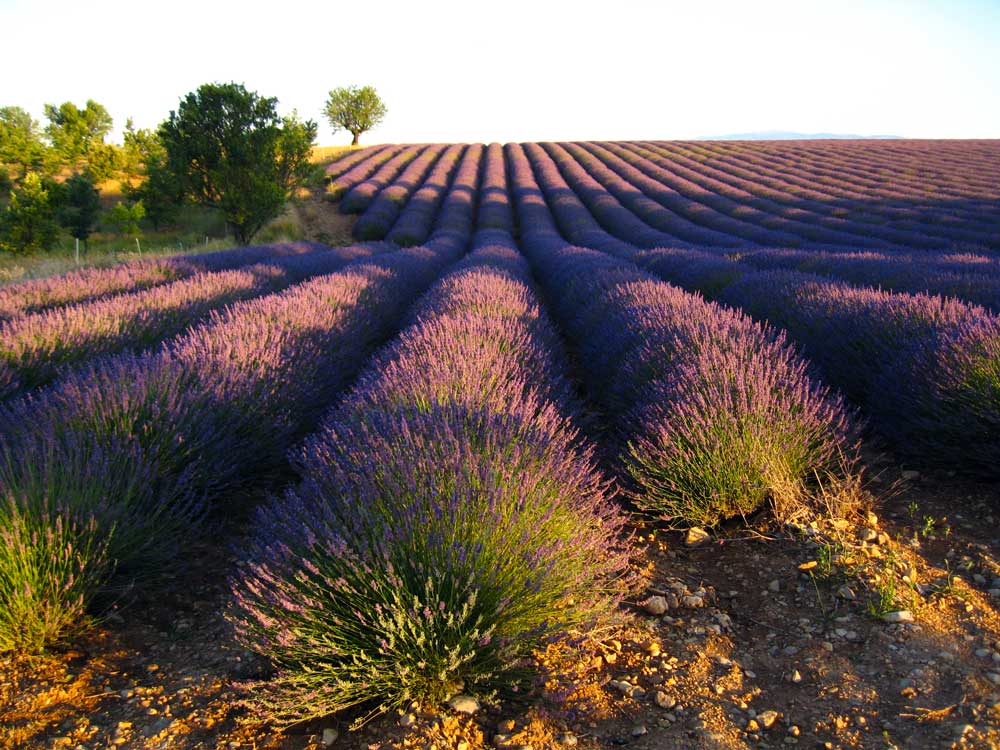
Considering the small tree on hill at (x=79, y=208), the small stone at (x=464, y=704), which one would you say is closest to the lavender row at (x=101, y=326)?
the small stone at (x=464, y=704)

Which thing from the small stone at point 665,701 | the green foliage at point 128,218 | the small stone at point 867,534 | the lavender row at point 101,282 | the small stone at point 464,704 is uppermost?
the green foliage at point 128,218

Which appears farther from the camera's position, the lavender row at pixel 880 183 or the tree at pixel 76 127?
the tree at pixel 76 127

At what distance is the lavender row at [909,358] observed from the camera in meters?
2.87

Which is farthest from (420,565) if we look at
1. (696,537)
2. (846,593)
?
(846,593)

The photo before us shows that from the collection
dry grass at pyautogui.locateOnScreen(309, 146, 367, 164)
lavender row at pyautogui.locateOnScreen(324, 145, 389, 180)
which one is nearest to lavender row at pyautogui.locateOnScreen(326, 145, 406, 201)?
lavender row at pyautogui.locateOnScreen(324, 145, 389, 180)

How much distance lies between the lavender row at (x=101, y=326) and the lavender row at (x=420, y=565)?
9.83 feet

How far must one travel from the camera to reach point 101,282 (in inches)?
292

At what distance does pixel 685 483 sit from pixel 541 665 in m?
1.20

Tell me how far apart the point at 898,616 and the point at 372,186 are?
2504 centimetres

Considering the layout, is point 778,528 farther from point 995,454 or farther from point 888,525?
point 995,454

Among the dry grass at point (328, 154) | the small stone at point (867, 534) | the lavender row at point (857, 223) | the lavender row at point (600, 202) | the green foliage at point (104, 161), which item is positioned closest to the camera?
the small stone at point (867, 534)

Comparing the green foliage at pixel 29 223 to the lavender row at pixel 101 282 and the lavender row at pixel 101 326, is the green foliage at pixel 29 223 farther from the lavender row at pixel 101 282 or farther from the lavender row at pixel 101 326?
the lavender row at pixel 101 326

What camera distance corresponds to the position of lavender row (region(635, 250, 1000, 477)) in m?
2.87

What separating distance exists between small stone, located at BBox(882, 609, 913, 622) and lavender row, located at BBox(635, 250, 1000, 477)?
132cm
